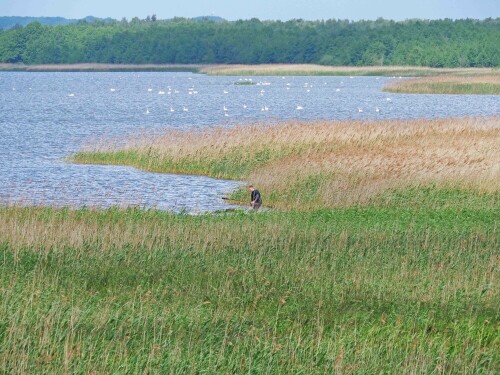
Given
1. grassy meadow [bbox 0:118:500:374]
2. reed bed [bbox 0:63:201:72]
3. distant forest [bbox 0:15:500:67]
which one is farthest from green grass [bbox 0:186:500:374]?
reed bed [bbox 0:63:201:72]

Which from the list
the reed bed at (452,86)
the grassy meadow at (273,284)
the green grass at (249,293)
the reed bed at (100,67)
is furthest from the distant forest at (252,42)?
the green grass at (249,293)

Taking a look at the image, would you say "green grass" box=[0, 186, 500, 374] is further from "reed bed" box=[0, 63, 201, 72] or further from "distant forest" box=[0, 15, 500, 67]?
"reed bed" box=[0, 63, 201, 72]

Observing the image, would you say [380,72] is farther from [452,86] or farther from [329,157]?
[329,157]

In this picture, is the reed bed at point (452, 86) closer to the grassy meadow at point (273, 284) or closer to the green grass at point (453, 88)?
the green grass at point (453, 88)

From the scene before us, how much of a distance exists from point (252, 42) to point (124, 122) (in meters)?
126

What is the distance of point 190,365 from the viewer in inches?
413

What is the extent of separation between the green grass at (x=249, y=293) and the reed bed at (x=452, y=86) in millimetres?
58908

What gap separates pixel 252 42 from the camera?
593 feet

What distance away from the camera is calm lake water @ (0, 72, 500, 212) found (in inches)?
1046

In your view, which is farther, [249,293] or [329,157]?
[329,157]

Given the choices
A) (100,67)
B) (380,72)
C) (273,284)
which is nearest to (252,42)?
(100,67)

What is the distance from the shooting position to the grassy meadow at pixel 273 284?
10.9 metres

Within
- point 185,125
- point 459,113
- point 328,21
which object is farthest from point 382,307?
point 328,21

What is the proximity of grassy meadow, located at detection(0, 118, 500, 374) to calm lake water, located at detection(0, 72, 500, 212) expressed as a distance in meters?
4.10
